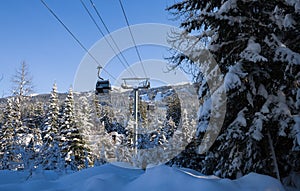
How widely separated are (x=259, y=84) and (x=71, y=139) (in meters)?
21.4

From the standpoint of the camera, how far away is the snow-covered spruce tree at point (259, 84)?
4.22m

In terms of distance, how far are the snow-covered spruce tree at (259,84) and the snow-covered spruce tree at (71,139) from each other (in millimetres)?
19869

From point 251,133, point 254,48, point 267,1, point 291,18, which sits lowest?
point 251,133

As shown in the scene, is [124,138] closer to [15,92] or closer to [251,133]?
[15,92]

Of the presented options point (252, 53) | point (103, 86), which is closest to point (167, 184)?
point (252, 53)

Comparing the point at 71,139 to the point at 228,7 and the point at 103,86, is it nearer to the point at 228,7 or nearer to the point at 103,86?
the point at 103,86

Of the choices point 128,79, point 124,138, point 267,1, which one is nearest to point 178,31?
point 267,1

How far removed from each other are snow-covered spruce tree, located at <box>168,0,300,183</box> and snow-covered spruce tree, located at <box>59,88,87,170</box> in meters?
19.9

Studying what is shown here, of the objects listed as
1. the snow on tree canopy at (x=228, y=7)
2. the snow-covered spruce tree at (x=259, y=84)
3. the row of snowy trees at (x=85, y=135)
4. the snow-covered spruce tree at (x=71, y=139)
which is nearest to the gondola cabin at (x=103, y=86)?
the row of snowy trees at (x=85, y=135)

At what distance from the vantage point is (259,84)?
465 cm

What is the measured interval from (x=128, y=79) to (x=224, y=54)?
10984 millimetres

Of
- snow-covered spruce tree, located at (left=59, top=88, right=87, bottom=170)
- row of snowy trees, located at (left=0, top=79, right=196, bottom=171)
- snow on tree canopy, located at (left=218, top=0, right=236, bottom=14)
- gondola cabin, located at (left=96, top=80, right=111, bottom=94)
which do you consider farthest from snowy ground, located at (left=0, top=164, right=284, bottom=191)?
snow-covered spruce tree, located at (left=59, top=88, right=87, bottom=170)

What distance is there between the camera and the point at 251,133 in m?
4.42

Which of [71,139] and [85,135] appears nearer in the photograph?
[71,139]
